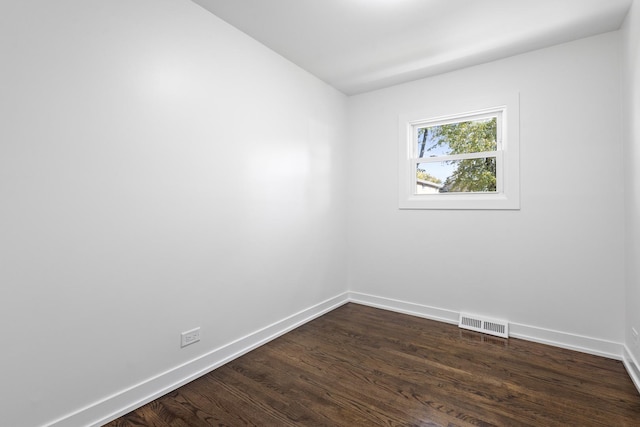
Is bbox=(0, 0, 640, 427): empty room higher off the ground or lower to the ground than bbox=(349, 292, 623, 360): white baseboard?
higher

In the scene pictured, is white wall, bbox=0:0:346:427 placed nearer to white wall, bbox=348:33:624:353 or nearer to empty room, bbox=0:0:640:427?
empty room, bbox=0:0:640:427

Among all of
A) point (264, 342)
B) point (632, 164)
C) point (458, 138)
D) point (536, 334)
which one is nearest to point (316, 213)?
point (264, 342)

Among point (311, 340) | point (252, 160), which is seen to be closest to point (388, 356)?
point (311, 340)

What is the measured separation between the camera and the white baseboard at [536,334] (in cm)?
242

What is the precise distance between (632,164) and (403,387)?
83.8 inches

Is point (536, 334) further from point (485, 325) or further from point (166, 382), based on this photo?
point (166, 382)

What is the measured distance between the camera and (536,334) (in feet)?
8.79

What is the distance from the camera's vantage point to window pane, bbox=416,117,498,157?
3.01 m

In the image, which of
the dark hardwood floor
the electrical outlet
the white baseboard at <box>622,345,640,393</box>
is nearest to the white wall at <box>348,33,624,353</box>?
the white baseboard at <box>622,345,640,393</box>

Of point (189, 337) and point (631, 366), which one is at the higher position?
point (189, 337)

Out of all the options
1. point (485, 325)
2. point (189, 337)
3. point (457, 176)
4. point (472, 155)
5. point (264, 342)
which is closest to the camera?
point (189, 337)

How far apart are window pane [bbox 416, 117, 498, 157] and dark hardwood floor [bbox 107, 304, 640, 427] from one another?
1.79m

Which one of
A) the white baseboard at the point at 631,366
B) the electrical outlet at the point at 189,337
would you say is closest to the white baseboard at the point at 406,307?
the white baseboard at the point at 631,366

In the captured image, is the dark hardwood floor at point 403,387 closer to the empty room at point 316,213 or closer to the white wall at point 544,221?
the empty room at point 316,213
